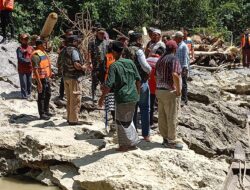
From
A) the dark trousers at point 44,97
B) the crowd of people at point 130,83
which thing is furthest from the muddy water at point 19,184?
the dark trousers at point 44,97

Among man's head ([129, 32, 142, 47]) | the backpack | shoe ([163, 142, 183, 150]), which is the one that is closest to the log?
man's head ([129, 32, 142, 47])

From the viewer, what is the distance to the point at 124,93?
6840 millimetres

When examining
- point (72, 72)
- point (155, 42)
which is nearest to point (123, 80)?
point (155, 42)

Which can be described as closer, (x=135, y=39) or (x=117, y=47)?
(x=117, y=47)

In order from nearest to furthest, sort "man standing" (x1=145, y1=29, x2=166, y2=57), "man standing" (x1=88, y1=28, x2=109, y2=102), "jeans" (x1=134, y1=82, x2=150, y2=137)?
1. "jeans" (x1=134, y1=82, x2=150, y2=137)
2. "man standing" (x1=145, y1=29, x2=166, y2=57)
3. "man standing" (x1=88, y1=28, x2=109, y2=102)

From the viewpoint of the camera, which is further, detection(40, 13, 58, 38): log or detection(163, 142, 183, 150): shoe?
detection(40, 13, 58, 38): log

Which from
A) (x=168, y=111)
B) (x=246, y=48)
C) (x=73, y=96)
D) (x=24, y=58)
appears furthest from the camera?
(x=246, y=48)

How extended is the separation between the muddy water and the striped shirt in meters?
2.19

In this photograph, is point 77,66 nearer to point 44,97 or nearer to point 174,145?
point 44,97

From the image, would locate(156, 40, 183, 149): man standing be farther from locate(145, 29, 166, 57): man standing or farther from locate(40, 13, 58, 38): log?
locate(40, 13, 58, 38): log

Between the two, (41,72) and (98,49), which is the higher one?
(98,49)

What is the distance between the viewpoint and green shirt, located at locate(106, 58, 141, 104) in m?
6.81

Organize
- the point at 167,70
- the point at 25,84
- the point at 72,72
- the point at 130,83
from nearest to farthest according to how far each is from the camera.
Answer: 1. the point at 130,83
2. the point at 167,70
3. the point at 72,72
4. the point at 25,84

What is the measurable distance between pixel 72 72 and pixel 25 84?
249 cm
